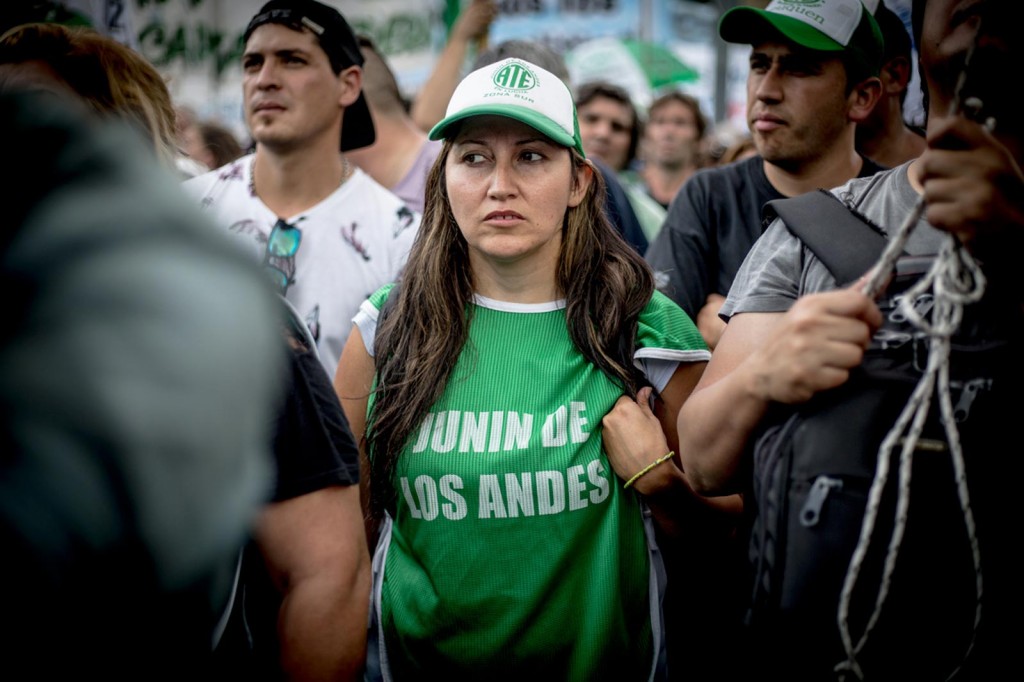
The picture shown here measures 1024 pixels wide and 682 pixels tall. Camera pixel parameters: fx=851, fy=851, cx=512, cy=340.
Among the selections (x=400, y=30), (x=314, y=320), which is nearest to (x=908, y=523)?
(x=314, y=320)

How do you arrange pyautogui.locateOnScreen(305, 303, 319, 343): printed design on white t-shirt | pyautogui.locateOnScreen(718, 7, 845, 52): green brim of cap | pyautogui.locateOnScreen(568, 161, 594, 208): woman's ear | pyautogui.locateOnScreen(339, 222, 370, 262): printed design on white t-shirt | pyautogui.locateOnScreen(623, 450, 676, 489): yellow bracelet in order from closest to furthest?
pyautogui.locateOnScreen(623, 450, 676, 489): yellow bracelet, pyautogui.locateOnScreen(568, 161, 594, 208): woman's ear, pyautogui.locateOnScreen(718, 7, 845, 52): green brim of cap, pyautogui.locateOnScreen(305, 303, 319, 343): printed design on white t-shirt, pyautogui.locateOnScreen(339, 222, 370, 262): printed design on white t-shirt

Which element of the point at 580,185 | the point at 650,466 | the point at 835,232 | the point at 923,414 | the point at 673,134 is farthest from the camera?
the point at 673,134

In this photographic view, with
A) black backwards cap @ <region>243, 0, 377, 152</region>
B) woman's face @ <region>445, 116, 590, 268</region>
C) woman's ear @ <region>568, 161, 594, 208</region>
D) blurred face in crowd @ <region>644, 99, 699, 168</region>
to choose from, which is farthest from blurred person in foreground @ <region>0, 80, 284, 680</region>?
blurred face in crowd @ <region>644, 99, 699, 168</region>

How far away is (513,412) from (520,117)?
722 mm

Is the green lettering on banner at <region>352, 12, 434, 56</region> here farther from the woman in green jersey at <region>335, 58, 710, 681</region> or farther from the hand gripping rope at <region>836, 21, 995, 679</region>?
the hand gripping rope at <region>836, 21, 995, 679</region>

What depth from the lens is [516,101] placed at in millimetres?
2121

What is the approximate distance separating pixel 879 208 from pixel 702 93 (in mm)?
7955

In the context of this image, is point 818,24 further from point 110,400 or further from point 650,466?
point 110,400

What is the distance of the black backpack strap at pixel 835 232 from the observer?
143 centimetres

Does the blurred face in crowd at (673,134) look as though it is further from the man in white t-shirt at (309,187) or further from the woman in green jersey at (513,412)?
the woman in green jersey at (513,412)

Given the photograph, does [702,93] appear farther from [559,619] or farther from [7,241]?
[7,241]

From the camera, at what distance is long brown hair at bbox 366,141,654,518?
2.07m

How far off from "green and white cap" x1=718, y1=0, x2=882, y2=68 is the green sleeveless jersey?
4.20 feet

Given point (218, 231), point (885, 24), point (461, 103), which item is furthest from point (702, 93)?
point (218, 231)
